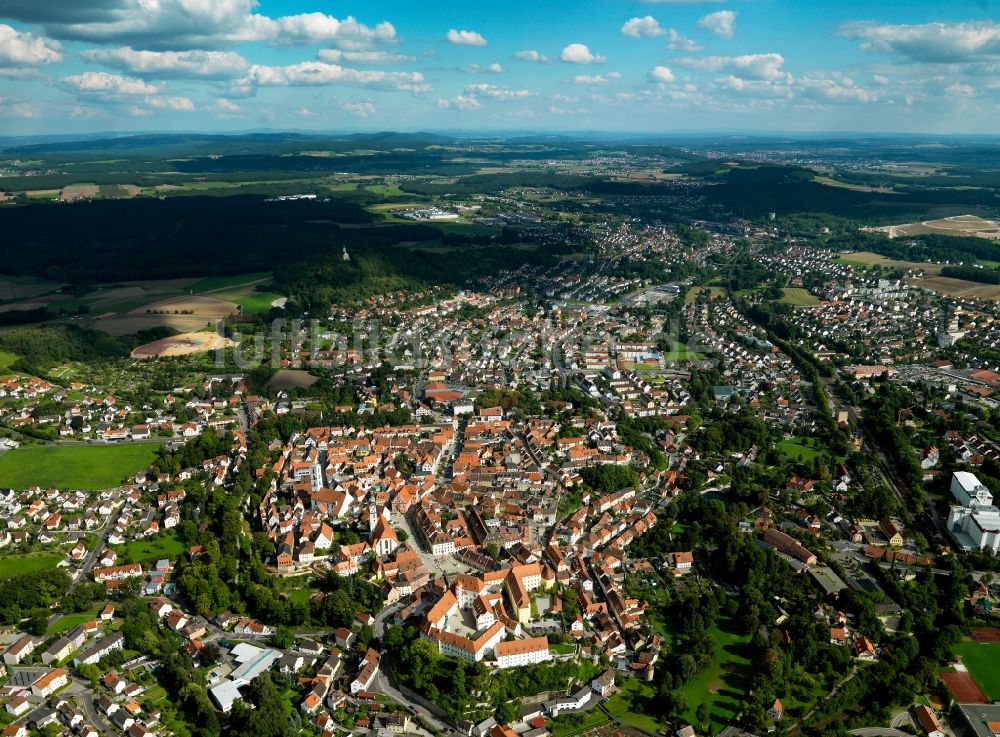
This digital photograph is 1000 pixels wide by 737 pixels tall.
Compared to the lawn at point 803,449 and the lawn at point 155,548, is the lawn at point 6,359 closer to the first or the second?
the lawn at point 155,548

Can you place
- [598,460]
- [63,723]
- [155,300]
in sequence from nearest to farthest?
[63,723] → [598,460] → [155,300]

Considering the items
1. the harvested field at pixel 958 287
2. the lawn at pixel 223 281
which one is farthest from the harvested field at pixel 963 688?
the lawn at pixel 223 281

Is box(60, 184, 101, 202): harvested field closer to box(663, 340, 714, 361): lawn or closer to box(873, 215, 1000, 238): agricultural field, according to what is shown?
box(663, 340, 714, 361): lawn

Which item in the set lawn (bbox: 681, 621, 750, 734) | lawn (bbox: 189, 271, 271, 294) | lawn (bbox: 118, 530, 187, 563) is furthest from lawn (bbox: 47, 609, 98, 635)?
lawn (bbox: 189, 271, 271, 294)

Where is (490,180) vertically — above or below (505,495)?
above

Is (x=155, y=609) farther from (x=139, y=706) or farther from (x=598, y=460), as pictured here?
(x=598, y=460)

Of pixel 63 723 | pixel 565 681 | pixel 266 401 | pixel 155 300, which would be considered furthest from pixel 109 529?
pixel 155 300

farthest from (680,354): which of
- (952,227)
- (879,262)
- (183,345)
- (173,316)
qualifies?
(952,227)
